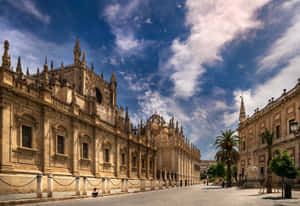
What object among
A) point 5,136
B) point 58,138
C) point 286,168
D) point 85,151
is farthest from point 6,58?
point 286,168

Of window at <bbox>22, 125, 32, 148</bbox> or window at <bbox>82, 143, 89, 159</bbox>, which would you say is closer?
window at <bbox>22, 125, 32, 148</bbox>

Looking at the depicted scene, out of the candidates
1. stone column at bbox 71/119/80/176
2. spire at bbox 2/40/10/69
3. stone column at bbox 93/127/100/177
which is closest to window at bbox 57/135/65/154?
stone column at bbox 71/119/80/176

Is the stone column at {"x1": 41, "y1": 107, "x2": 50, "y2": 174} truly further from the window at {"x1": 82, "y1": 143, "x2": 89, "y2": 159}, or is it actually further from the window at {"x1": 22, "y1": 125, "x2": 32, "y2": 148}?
the window at {"x1": 82, "y1": 143, "x2": 89, "y2": 159}

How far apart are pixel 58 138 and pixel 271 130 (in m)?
27.6

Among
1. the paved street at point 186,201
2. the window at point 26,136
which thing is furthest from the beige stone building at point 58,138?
the paved street at point 186,201

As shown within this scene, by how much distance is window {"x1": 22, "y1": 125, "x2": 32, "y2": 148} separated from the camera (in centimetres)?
1909

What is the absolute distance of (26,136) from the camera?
763 inches

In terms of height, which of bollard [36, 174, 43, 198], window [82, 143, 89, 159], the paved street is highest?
window [82, 143, 89, 159]

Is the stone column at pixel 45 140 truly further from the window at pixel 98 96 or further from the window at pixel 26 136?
the window at pixel 98 96

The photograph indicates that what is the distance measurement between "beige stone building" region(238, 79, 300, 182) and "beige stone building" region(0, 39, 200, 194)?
51.6 ft

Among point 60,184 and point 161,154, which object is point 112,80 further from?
point 60,184

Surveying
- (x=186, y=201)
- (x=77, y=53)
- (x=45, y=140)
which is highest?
(x=77, y=53)

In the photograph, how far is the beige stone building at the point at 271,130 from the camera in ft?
101

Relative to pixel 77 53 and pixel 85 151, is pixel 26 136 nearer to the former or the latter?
pixel 85 151
